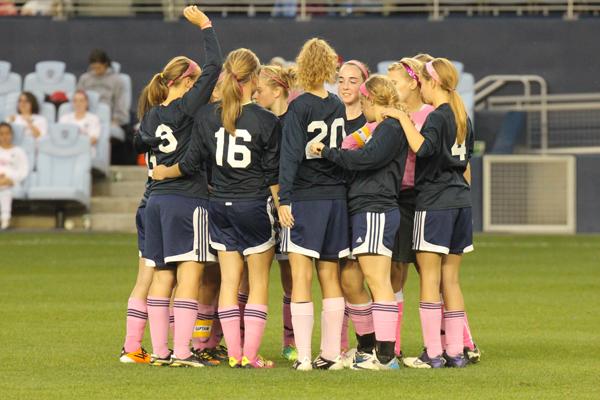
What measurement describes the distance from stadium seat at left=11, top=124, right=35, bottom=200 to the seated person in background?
12cm

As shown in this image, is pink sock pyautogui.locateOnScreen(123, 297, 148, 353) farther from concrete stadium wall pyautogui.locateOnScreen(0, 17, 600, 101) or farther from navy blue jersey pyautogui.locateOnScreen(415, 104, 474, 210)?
concrete stadium wall pyautogui.locateOnScreen(0, 17, 600, 101)

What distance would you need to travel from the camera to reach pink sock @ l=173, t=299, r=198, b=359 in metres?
9.04

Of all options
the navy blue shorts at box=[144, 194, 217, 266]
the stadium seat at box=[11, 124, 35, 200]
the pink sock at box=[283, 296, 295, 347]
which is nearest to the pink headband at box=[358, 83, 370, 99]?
the navy blue shorts at box=[144, 194, 217, 266]

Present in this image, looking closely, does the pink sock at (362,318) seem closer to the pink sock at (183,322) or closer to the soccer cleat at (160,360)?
the pink sock at (183,322)

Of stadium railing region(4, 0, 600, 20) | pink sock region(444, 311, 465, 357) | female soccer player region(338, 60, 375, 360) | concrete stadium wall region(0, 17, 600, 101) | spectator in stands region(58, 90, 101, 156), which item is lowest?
pink sock region(444, 311, 465, 357)

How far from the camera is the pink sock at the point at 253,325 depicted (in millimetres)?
8930

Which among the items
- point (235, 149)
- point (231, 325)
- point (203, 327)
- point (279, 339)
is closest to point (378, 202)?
point (235, 149)

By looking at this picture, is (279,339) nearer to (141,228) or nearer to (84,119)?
(141,228)

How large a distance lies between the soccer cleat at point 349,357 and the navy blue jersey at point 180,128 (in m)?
1.33

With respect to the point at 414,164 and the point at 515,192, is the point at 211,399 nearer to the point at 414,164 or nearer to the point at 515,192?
the point at 414,164

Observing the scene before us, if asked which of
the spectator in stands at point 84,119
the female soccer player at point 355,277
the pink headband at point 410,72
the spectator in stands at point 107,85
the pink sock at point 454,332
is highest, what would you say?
the spectator in stands at point 107,85

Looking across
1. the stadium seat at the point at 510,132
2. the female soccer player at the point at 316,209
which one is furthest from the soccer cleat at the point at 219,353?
the stadium seat at the point at 510,132

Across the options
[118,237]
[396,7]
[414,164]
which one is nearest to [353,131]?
[414,164]

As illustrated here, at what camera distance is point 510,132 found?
2294 cm
